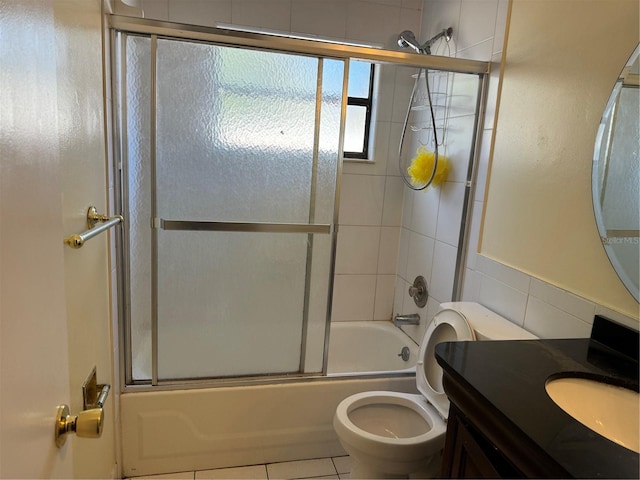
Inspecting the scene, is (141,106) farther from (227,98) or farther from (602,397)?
(602,397)

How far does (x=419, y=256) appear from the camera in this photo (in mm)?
2629

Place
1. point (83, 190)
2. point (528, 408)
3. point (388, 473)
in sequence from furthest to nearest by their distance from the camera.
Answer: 1. point (388, 473)
2. point (83, 190)
3. point (528, 408)

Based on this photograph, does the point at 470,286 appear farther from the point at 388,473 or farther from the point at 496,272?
the point at 388,473

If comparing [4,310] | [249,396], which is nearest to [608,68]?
[4,310]

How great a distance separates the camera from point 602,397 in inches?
41.5

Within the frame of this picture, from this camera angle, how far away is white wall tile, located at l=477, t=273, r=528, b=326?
1.65m

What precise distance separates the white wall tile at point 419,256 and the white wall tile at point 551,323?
91 centimetres

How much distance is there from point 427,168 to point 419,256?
0.57 meters

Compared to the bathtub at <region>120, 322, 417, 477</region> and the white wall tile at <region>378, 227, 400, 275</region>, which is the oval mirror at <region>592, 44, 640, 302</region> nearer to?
the bathtub at <region>120, 322, 417, 477</region>

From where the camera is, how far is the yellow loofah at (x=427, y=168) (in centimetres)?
229

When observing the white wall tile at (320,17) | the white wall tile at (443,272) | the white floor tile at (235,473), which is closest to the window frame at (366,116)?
the white wall tile at (320,17)

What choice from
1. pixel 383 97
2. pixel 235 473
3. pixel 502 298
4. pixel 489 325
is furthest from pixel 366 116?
pixel 235 473

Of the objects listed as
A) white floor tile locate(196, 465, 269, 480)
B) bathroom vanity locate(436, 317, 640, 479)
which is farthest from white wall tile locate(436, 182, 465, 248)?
white floor tile locate(196, 465, 269, 480)

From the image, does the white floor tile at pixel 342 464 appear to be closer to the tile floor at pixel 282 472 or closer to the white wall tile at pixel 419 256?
the tile floor at pixel 282 472
